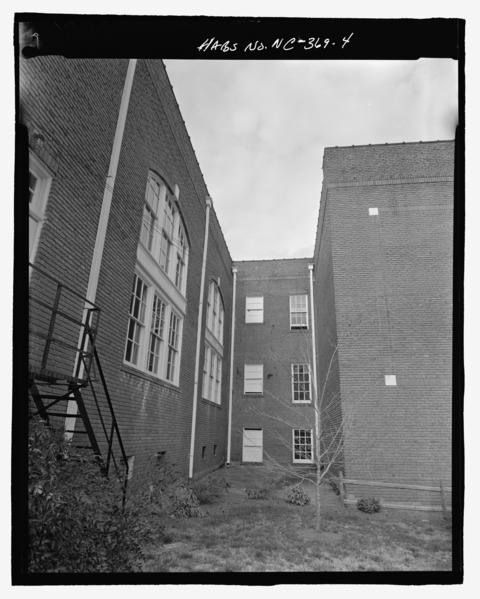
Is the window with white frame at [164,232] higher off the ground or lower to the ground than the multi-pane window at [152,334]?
higher

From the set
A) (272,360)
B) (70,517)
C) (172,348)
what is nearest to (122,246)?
(172,348)

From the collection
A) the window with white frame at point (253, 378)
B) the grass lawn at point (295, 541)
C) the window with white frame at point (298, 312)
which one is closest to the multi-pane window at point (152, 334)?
the grass lawn at point (295, 541)

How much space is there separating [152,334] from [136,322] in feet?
3.32

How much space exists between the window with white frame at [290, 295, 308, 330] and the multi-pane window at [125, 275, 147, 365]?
11761 millimetres

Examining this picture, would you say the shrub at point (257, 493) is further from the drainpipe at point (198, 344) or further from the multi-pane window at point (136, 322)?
the multi-pane window at point (136, 322)

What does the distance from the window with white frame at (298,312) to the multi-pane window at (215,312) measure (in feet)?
12.9

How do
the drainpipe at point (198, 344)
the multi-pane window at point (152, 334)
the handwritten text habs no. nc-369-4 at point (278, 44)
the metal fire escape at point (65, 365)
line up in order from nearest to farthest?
the handwritten text habs no. nc-369-4 at point (278, 44)
the metal fire escape at point (65, 365)
the multi-pane window at point (152, 334)
the drainpipe at point (198, 344)

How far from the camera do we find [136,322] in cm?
816

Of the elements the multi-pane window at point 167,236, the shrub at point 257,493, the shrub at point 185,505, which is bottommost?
the shrub at point 257,493

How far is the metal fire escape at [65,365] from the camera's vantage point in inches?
171

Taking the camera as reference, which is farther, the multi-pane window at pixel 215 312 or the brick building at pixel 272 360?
the brick building at pixel 272 360

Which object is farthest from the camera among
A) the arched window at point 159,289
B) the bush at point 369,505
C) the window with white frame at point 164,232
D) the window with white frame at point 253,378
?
the window with white frame at point 253,378

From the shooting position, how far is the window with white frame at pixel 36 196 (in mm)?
4985

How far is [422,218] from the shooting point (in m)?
11.0
